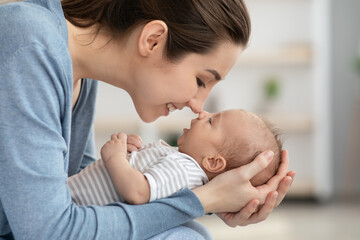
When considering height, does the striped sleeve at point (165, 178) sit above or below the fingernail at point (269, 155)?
below

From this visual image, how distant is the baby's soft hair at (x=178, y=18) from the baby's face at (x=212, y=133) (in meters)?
0.25

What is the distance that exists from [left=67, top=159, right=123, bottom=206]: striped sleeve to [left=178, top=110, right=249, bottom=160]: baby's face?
0.27 metres

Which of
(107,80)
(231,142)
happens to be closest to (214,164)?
(231,142)

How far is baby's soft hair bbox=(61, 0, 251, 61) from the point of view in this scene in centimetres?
139

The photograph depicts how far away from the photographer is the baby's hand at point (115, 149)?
142 cm

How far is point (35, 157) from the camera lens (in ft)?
3.81

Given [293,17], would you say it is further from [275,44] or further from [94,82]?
[94,82]

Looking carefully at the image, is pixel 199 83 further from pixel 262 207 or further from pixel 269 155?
pixel 262 207

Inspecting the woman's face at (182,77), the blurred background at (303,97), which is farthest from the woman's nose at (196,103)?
the blurred background at (303,97)

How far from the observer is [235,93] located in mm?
4516

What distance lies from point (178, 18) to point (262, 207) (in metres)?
0.58

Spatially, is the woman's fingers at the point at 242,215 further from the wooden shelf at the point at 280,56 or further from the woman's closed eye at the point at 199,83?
the wooden shelf at the point at 280,56

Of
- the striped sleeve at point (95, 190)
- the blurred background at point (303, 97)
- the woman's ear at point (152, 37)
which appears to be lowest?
the blurred background at point (303, 97)

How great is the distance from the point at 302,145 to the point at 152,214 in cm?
341
